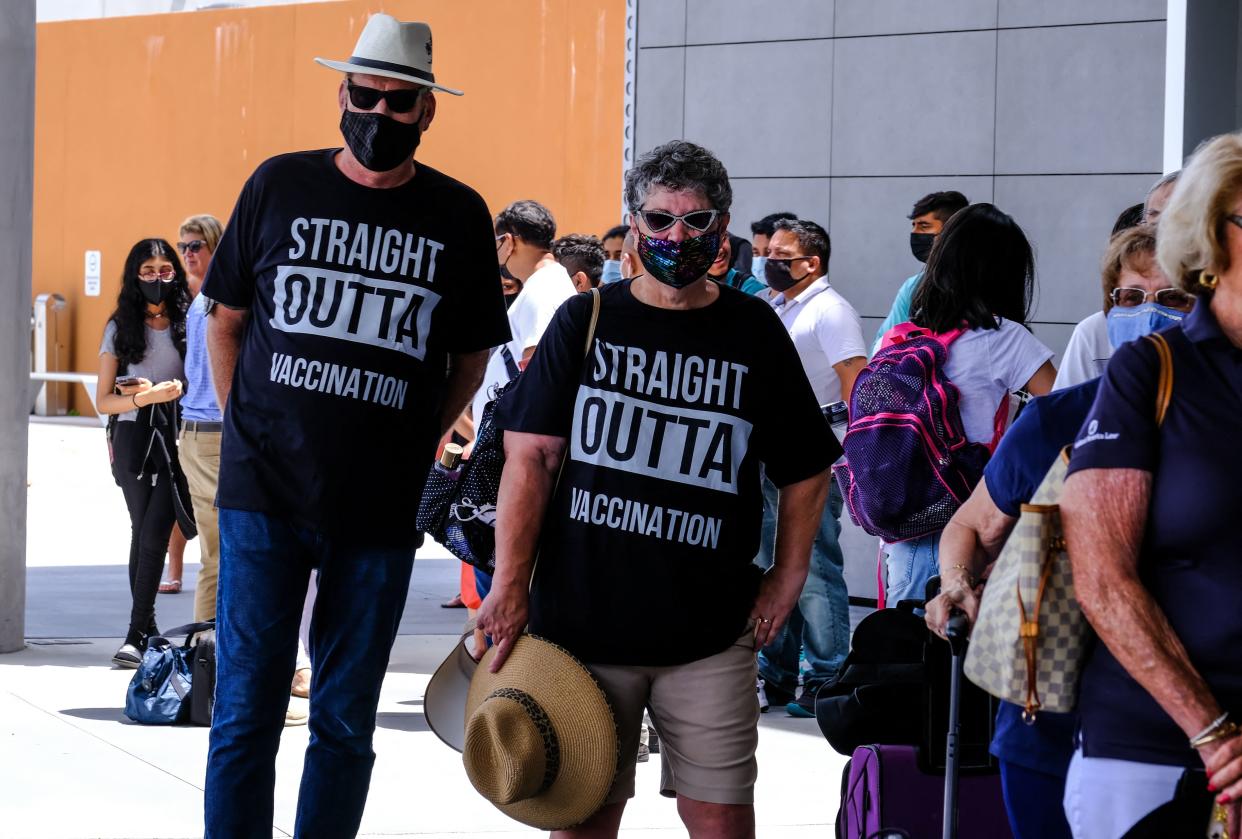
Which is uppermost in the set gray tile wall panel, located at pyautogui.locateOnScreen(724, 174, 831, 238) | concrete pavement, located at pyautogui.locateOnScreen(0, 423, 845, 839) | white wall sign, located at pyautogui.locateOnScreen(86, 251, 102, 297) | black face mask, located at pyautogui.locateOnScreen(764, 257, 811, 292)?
white wall sign, located at pyautogui.locateOnScreen(86, 251, 102, 297)

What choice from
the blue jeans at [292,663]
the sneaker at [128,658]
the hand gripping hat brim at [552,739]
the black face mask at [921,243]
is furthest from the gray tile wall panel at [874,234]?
the hand gripping hat brim at [552,739]

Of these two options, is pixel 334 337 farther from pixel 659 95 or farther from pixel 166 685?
pixel 659 95

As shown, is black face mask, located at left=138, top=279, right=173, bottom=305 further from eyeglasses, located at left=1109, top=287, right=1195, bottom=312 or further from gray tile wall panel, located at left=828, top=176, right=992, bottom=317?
eyeglasses, located at left=1109, top=287, right=1195, bottom=312

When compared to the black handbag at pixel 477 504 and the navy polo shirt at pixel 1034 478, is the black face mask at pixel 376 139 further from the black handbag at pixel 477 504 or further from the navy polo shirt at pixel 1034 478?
the navy polo shirt at pixel 1034 478

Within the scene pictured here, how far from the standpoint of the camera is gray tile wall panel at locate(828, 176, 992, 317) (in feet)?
32.3

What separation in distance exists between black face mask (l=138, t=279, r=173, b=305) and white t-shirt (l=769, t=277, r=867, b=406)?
10.3 feet

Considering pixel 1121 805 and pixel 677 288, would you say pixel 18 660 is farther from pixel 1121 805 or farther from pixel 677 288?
pixel 1121 805

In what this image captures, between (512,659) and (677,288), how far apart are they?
2.93 ft

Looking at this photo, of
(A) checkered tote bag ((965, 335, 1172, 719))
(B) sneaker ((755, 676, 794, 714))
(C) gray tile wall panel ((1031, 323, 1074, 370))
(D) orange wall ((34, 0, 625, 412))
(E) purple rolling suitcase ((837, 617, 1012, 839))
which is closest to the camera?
(A) checkered tote bag ((965, 335, 1172, 719))

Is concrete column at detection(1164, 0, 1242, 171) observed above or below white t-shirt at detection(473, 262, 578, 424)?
above

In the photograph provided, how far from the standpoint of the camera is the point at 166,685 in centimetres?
685

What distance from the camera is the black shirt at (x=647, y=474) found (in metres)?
3.71

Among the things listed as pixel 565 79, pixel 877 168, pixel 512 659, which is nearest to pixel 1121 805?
pixel 512 659

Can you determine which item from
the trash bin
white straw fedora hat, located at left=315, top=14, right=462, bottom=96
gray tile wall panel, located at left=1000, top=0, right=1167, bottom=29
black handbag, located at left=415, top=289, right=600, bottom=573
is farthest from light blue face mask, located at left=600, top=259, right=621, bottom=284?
the trash bin
